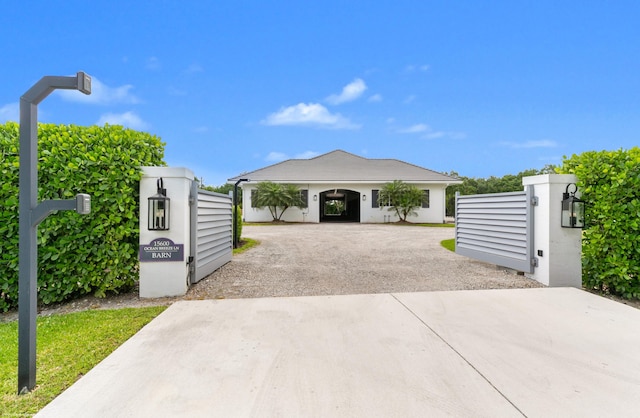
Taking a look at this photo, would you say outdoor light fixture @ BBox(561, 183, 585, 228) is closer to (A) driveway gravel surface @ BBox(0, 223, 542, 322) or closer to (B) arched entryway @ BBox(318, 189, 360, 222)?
(A) driveway gravel surface @ BBox(0, 223, 542, 322)

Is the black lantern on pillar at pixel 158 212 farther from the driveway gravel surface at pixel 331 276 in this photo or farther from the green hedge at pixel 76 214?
the driveway gravel surface at pixel 331 276

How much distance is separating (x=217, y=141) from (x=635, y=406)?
18355mm

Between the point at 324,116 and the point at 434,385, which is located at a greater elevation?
the point at 324,116

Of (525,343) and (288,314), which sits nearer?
(525,343)

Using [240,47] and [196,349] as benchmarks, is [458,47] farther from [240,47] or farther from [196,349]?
[196,349]

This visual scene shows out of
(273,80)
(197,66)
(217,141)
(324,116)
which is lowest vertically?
(217,141)

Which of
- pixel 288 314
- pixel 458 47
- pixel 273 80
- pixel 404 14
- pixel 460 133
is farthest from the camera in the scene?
pixel 460 133

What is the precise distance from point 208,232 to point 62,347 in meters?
2.73

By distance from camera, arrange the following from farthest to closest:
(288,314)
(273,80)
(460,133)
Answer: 1. (460,133)
2. (273,80)
3. (288,314)

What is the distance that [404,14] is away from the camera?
9523 mm

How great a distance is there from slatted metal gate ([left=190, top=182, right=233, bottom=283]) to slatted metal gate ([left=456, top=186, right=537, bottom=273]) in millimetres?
5725

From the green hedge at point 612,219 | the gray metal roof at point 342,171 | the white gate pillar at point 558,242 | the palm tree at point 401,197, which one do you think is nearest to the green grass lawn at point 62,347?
the white gate pillar at point 558,242

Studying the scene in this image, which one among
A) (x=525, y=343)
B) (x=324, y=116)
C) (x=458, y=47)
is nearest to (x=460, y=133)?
(x=458, y=47)

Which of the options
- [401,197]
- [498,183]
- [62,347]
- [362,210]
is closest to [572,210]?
[62,347]
